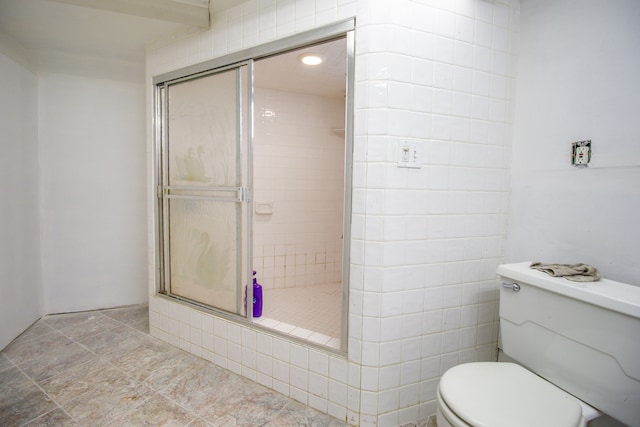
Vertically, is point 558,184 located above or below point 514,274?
above

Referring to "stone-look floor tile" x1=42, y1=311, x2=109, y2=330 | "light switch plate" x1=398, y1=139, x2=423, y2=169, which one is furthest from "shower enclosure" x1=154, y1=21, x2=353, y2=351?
"stone-look floor tile" x1=42, y1=311, x2=109, y2=330

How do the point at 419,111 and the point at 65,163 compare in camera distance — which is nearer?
the point at 419,111

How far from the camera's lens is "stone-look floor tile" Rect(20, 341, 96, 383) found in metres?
1.84

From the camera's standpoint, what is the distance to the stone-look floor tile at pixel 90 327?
7.56 feet

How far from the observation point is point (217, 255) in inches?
78.0

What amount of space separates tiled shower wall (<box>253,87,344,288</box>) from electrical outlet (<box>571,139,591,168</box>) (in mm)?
2046

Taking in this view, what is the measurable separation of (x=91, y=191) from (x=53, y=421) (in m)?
1.82

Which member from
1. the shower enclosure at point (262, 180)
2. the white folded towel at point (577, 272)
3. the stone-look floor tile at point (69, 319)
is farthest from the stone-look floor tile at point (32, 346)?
the white folded towel at point (577, 272)

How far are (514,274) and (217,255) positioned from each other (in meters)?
1.64

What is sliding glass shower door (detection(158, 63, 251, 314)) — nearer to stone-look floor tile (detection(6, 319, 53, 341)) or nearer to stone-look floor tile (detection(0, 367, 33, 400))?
stone-look floor tile (detection(0, 367, 33, 400))

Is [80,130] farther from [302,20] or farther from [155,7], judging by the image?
[302,20]

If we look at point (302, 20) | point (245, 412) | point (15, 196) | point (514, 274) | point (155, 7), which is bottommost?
point (245, 412)

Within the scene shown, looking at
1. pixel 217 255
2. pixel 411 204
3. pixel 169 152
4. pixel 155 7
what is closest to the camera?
pixel 411 204

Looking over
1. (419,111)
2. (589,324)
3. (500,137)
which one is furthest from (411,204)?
(589,324)
